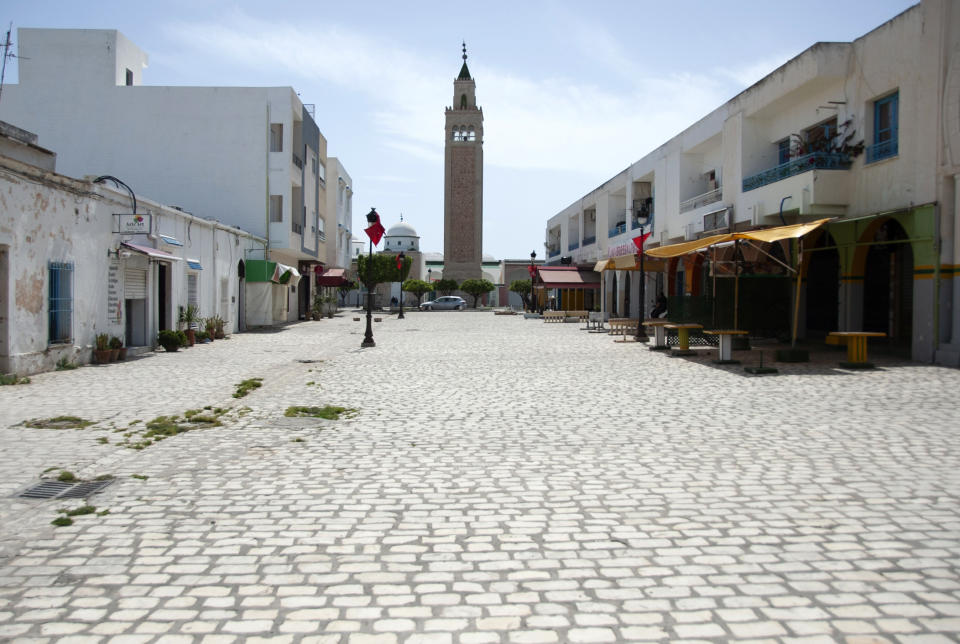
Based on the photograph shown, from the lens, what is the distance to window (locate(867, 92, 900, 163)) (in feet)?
49.4

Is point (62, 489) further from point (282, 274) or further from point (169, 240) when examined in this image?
point (282, 274)

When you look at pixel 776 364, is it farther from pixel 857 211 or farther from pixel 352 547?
pixel 352 547

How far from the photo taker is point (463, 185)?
75.2 metres

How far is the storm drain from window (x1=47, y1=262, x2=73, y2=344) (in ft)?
28.9

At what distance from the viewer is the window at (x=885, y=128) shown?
15.1 m

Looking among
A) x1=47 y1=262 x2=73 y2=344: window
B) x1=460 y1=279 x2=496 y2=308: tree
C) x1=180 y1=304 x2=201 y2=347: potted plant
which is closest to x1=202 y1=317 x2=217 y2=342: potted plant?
x1=180 y1=304 x2=201 y2=347: potted plant

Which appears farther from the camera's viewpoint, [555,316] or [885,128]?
[555,316]

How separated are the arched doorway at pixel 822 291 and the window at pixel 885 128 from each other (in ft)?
14.5

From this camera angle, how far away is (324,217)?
4334 cm

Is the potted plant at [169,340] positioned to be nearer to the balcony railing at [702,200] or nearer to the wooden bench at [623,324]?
the wooden bench at [623,324]

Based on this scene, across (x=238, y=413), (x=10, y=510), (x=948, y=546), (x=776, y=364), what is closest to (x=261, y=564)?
(x=10, y=510)

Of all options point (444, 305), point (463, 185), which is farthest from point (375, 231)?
point (463, 185)

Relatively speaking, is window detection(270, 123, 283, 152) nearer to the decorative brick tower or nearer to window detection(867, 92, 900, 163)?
window detection(867, 92, 900, 163)

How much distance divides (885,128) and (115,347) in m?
17.5
